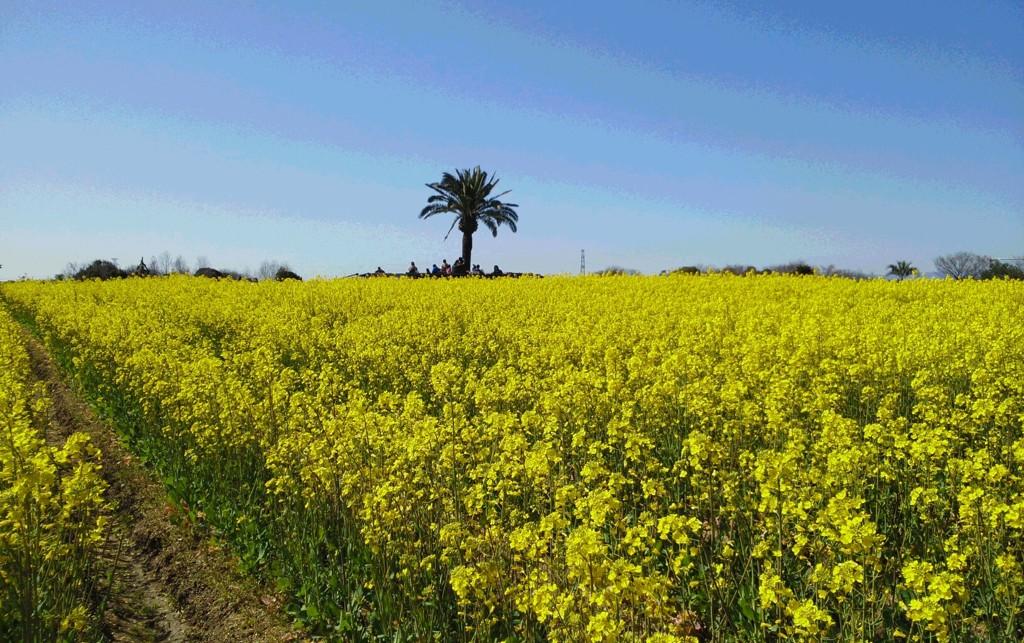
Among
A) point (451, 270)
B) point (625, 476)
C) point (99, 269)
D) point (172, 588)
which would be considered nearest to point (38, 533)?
point (172, 588)

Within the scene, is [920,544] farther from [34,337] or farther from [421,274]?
[421,274]

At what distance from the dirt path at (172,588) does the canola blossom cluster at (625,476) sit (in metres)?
0.24

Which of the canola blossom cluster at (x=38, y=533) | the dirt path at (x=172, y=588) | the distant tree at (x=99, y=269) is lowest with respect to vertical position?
the dirt path at (x=172, y=588)

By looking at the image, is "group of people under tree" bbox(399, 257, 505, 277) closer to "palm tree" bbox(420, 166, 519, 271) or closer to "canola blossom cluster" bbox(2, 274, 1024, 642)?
"palm tree" bbox(420, 166, 519, 271)

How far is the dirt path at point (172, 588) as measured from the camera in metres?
5.15

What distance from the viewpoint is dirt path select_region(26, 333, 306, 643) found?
5.15 metres

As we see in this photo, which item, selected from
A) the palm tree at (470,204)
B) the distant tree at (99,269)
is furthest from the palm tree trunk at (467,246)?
the distant tree at (99,269)

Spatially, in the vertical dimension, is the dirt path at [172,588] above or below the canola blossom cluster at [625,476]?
below

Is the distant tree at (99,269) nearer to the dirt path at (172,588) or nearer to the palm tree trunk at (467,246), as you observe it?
the palm tree trunk at (467,246)

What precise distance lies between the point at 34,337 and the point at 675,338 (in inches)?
818

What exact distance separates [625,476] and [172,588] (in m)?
3.90

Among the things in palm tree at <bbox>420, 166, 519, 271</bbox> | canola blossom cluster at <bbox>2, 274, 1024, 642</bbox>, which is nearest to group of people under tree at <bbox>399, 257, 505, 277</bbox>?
palm tree at <bbox>420, 166, 519, 271</bbox>

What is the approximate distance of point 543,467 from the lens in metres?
4.18

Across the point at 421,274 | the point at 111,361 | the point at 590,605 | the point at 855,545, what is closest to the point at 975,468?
the point at 855,545
